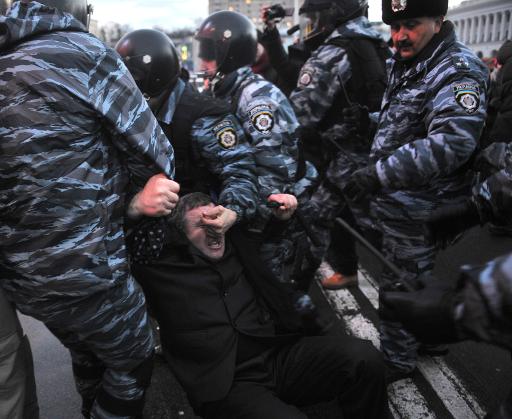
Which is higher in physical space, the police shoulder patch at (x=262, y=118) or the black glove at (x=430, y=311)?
the police shoulder patch at (x=262, y=118)

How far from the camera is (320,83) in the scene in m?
3.31

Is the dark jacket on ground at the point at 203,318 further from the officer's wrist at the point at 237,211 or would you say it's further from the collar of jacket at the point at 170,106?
the collar of jacket at the point at 170,106

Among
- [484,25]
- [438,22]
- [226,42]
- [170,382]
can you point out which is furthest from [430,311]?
[484,25]

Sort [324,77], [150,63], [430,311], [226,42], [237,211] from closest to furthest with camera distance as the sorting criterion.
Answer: [430,311] < [237,211] < [150,63] < [226,42] < [324,77]

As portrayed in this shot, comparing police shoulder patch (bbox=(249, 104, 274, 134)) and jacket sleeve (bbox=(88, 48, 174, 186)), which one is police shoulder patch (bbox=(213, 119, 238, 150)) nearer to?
police shoulder patch (bbox=(249, 104, 274, 134))

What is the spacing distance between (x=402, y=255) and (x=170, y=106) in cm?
142

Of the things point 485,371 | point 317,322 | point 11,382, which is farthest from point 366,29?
point 11,382

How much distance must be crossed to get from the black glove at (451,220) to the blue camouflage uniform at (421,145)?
36 cm

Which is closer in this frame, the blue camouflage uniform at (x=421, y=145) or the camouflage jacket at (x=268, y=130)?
the blue camouflage uniform at (x=421, y=145)

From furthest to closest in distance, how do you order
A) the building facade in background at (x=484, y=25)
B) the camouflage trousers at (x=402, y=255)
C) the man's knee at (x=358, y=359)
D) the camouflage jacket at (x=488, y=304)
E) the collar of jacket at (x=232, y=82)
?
the building facade in background at (x=484, y=25) < the collar of jacket at (x=232, y=82) < the camouflage trousers at (x=402, y=255) < the man's knee at (x=358, y=359) < the camouflage jacket at (x=488, y=304)

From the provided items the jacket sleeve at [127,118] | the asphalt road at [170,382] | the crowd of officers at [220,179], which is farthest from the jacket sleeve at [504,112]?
the jacket sleeve at [127,118]

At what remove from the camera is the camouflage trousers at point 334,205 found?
3.37m

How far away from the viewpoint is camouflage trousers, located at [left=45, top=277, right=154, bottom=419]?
1.68 meters

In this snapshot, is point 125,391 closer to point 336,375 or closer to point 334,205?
point 336,375
